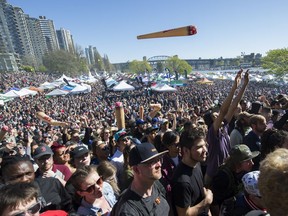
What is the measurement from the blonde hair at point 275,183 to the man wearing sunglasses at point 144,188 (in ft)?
3.15

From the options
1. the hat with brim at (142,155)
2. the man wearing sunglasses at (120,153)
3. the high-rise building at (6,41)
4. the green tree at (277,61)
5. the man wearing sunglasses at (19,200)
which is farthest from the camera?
the high-rise building at (6,41)

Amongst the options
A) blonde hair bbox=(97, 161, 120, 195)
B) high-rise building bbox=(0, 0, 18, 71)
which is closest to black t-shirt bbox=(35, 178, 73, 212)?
blonde hair bbox=(97, 161, 120, 195)

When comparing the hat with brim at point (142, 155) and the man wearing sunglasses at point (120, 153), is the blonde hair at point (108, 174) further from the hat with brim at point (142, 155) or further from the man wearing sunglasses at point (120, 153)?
the hat with brim at point (142, 155)

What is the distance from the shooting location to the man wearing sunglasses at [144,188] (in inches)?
77.8

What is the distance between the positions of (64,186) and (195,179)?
66.5 inches

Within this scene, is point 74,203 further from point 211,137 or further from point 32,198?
point 211,137

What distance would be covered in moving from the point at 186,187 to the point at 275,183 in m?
1.21

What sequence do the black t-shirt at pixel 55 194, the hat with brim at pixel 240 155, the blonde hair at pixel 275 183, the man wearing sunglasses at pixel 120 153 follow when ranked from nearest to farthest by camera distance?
the blonde hair at pixel 275 183 < the black t-shirt at pixel 55 194 < the hat with brim at pixel 240 155 < the man wearing sunglasses at pixel 120 153

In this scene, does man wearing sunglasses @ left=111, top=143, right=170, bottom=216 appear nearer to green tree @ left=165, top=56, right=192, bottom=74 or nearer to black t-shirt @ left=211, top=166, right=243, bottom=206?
black t-shirt @ left=211, top=166, right=243, bottom=206

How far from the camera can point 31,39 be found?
16075cm

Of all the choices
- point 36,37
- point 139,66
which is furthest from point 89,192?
point 36,37

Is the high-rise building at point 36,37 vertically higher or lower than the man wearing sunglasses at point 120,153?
higher

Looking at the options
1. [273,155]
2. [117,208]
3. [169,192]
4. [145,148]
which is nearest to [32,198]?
[117,208]

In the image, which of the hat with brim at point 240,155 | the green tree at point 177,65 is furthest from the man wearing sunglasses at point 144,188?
the green tree at point 177,65
